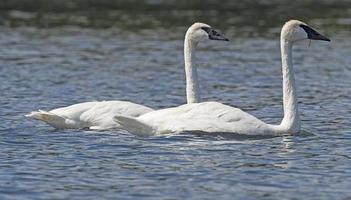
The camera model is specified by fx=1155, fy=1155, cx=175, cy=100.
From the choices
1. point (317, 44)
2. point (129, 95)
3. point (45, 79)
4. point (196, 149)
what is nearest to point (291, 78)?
point (196, 149)

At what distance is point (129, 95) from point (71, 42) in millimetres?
10037

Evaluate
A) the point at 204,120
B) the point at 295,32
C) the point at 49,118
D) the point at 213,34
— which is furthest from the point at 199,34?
the point at 49,118

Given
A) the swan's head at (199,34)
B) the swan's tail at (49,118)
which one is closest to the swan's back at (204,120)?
the swan's tail at (49,118)

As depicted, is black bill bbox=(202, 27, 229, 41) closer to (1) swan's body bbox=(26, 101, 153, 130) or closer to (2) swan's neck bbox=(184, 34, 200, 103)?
(2) swan's neck bbox=(184, 34, 200, 103)

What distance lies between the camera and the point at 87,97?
2288 cm

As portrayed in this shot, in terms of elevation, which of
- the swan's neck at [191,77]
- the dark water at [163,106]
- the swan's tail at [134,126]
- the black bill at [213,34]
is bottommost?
the dark water at [163,106]

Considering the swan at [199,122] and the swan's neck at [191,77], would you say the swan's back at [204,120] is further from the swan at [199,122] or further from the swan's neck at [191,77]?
the swan's neck at [191,77]

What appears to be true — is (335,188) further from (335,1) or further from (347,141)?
(335,1)

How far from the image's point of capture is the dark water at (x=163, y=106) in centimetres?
1376

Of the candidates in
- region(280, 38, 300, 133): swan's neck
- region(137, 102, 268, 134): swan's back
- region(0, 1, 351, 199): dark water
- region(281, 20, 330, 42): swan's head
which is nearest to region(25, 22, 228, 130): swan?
region(0, 1, 351, 199): dark water

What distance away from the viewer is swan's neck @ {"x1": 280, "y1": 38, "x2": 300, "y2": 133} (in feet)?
57.1

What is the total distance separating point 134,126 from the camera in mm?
16812

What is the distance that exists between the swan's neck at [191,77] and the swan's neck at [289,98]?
5.02ft

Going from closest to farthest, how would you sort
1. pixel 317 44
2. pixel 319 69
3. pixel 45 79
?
pixel 45 79 → pixel 319 69 → pixel 317 44
